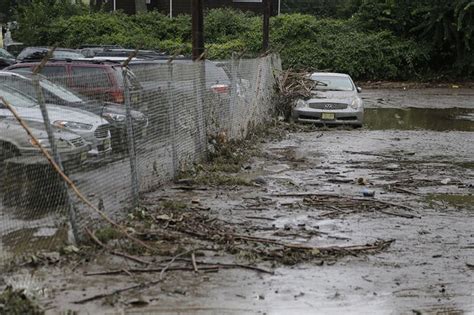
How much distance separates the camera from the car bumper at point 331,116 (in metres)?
18.0

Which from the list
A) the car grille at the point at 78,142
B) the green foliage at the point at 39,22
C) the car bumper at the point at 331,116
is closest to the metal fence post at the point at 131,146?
the car grille at the point at 78,142

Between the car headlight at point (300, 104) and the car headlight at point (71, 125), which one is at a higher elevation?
the car headlight at point (71, 125)

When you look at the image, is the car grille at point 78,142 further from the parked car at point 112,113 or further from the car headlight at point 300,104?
the car headlight at point 300,104

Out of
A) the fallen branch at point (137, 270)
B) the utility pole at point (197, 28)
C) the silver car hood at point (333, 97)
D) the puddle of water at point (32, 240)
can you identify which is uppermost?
the utility pole at point (197, 28)

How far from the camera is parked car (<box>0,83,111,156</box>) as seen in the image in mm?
7773

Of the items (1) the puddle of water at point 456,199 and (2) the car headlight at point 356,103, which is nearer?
(1) the puddle of water at point 456,199

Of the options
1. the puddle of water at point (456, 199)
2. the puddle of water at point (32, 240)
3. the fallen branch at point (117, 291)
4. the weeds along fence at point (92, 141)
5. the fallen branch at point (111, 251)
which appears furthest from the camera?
the puddle of water at point (456, 199)

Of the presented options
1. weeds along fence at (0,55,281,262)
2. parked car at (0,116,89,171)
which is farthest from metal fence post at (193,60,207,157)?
parked car at (0,116,89,171)

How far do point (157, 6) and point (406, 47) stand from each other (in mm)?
20184

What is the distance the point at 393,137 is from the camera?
54.4ft

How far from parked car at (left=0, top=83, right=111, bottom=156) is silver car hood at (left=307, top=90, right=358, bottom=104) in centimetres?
1004

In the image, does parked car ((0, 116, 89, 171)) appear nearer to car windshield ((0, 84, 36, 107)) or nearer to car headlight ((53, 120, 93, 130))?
car headlight ((53, 120, 93, 130))

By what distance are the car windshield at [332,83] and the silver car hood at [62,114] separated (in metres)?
11.3

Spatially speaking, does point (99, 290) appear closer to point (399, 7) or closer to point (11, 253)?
point (11, 253)
